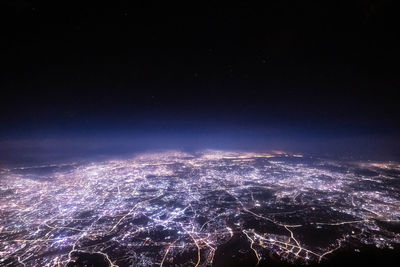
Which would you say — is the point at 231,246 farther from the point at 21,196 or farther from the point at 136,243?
the point at 21,196

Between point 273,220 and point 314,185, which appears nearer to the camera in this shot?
point 273,220

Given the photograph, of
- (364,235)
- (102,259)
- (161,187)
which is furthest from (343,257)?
(161,187)

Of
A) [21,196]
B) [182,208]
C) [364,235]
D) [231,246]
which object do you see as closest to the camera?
[231,246]

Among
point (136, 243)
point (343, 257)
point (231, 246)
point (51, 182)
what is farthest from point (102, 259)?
point (51, 182)

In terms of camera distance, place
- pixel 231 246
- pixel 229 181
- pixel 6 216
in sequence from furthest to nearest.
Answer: pixel 229 181 < pixel 6 216 < pixel 231 246

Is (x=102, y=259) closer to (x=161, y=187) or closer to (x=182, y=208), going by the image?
(x=182, y=208)

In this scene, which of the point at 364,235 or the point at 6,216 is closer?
the point at 364,235
